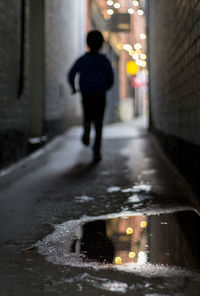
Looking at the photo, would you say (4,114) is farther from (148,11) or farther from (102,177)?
(148,11)

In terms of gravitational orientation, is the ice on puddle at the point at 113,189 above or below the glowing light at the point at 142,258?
above

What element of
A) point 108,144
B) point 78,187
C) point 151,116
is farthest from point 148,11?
point 78,187

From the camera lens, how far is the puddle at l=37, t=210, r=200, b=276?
2.87 meters

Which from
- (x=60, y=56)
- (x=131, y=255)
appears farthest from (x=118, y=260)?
(x=60, y=56)

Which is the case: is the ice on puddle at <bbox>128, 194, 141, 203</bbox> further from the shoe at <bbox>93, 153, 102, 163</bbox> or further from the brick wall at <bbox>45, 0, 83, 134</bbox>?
the brick wall at <bbox>45, 0, 83, 134</bbox>

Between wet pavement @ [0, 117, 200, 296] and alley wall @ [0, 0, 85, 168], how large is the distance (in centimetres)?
82

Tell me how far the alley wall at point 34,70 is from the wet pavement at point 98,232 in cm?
82

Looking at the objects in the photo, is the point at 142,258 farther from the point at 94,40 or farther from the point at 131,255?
the point at 94,40

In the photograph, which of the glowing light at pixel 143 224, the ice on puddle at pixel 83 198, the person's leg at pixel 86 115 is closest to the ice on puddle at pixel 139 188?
the ice on puddle at pixel 83 198

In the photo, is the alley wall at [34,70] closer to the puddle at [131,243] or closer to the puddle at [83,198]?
the puddle at [83,198]

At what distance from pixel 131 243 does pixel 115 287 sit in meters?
0.79

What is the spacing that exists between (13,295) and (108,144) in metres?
7.41

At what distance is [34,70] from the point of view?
30.3ft

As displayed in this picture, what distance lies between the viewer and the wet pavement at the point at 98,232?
2598mm
